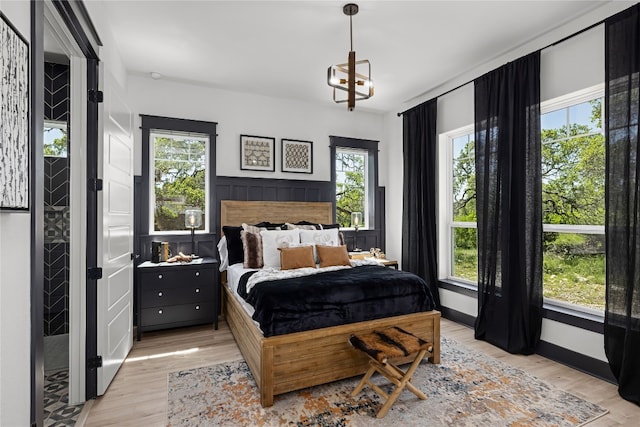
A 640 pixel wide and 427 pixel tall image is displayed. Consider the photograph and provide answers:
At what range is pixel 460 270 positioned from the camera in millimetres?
4133

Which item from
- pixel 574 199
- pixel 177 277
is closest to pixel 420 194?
pixel 574 199

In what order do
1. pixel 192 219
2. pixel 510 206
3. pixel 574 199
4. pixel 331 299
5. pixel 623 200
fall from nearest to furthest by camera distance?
pixel 623 200 → pixel 331 299 → pixel 574 199 → pixel 510 206 → pixel 192 219

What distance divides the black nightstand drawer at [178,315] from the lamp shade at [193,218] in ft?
3.02

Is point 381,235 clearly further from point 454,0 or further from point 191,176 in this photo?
point 454,0

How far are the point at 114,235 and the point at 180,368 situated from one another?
1253mm

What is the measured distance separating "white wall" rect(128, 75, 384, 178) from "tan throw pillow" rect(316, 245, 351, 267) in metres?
1.50

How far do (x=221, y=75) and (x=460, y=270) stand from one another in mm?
3779

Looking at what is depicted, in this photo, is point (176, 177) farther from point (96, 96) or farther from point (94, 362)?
point (94, 362)

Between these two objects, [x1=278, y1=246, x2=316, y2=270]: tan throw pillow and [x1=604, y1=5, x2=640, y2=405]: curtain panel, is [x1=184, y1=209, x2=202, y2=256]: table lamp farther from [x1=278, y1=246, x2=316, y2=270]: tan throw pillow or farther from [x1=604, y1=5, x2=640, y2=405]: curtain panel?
[x1=604, y1=5, x2=640, y2=405]: curtain panel

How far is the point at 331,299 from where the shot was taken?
250cm

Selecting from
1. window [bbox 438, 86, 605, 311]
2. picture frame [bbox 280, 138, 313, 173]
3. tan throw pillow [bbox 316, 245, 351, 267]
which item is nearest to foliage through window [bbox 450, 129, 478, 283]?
window [bbox 438, 86, 605, 311]

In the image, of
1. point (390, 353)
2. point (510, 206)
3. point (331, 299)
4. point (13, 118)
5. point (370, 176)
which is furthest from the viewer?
point (370, 176)

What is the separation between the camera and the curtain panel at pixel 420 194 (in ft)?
13.8

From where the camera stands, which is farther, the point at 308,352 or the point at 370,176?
the point at 370,176
